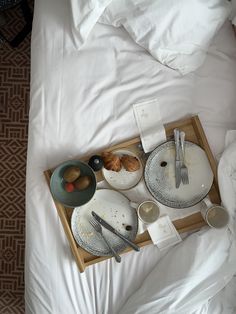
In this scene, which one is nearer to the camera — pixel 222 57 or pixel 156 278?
pixel 156 278

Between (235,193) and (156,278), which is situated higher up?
(235,193)

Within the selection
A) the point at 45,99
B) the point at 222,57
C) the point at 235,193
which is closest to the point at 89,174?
the point at 45,99

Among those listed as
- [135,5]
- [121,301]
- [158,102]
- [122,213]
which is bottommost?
[121,301]

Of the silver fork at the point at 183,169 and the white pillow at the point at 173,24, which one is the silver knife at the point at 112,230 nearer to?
the silver fork at the point at 183,169

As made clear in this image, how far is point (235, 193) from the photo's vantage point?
104cm

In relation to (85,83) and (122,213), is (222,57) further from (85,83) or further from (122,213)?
(122,213)

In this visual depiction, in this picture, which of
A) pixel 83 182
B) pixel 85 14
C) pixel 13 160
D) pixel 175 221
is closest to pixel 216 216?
pixel 175 221

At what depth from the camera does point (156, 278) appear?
1019mm

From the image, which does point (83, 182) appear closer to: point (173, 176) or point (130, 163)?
point (130, 163)

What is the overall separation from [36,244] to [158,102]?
49 cm

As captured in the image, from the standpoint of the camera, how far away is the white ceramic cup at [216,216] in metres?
1.03

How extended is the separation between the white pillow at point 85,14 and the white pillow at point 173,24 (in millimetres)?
36

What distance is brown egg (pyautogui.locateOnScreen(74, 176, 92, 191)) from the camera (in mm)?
1042

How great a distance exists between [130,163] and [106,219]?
0.16 metres
